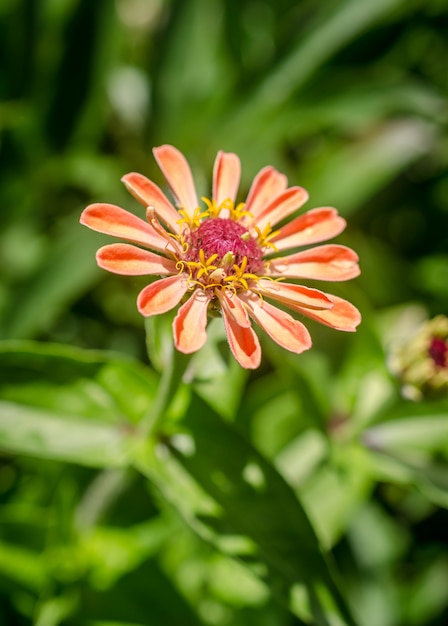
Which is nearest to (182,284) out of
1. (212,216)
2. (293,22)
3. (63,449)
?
→ (212,216)

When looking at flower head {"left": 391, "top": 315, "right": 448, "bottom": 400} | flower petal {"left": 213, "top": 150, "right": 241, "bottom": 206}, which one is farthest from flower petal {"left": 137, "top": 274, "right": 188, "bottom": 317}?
flower head {"left": 391, "top": 315, "right": 448, "bottom": 400}

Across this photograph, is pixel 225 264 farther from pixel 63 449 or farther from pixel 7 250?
pixel 7 250

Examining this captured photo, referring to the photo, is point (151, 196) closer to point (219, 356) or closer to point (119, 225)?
point (119, 225)

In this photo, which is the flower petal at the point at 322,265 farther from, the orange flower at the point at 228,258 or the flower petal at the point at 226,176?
the flower petal at the point at 226,176

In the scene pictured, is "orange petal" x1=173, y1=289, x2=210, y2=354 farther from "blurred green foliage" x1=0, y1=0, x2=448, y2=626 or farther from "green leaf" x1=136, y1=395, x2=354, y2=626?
"green leaf" x1=136, y1=395, x2=354, y2=626

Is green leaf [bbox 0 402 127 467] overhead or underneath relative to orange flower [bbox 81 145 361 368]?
underneath

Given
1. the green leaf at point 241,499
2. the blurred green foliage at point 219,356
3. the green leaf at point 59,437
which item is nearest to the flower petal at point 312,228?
the blurred green foliage at point 219,356

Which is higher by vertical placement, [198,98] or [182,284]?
[198,98]

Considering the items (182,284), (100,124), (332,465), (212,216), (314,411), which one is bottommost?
(332,465)
